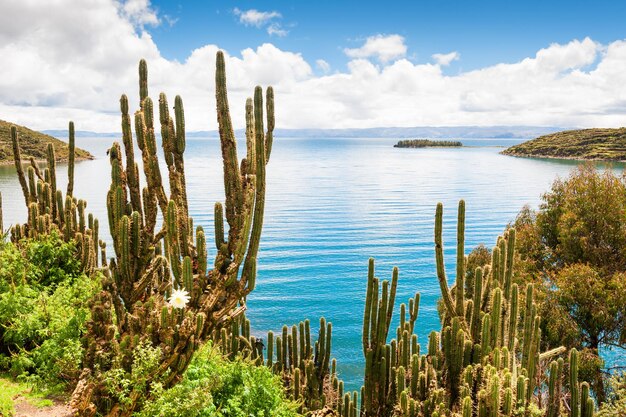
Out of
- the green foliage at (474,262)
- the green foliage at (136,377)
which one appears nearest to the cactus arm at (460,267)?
the green foliage at (136,377)

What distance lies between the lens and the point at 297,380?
38.9 feet

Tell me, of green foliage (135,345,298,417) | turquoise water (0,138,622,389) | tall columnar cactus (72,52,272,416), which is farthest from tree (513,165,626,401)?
tall columnar cactus (72,52,272,416)

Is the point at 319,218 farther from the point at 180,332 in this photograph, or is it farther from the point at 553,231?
the point at 180,332

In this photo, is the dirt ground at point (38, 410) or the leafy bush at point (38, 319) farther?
the leafy bush at point (38, 319)

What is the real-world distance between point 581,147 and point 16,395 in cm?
13792

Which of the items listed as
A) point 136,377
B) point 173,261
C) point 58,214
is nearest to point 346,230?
point 58,214

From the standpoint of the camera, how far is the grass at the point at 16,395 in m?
7.95

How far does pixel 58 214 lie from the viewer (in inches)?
572

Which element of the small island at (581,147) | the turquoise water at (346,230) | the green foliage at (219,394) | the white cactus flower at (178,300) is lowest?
the turquoise water at (346,230)

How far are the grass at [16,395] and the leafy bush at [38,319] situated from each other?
201 mm

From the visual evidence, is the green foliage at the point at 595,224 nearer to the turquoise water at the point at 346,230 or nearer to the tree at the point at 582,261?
the tree at the point at 582,261

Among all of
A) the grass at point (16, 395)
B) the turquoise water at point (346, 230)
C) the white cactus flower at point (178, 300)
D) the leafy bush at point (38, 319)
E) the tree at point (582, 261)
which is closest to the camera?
the white cactus flower at point (178, 300)

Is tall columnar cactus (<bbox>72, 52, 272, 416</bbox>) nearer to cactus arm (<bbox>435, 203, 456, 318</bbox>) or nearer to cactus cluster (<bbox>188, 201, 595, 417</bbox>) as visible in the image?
cactus cluster (<bbox>188, 201, 595, 417</bbox>)

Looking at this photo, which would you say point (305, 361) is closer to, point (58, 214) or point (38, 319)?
point (38, 319)
